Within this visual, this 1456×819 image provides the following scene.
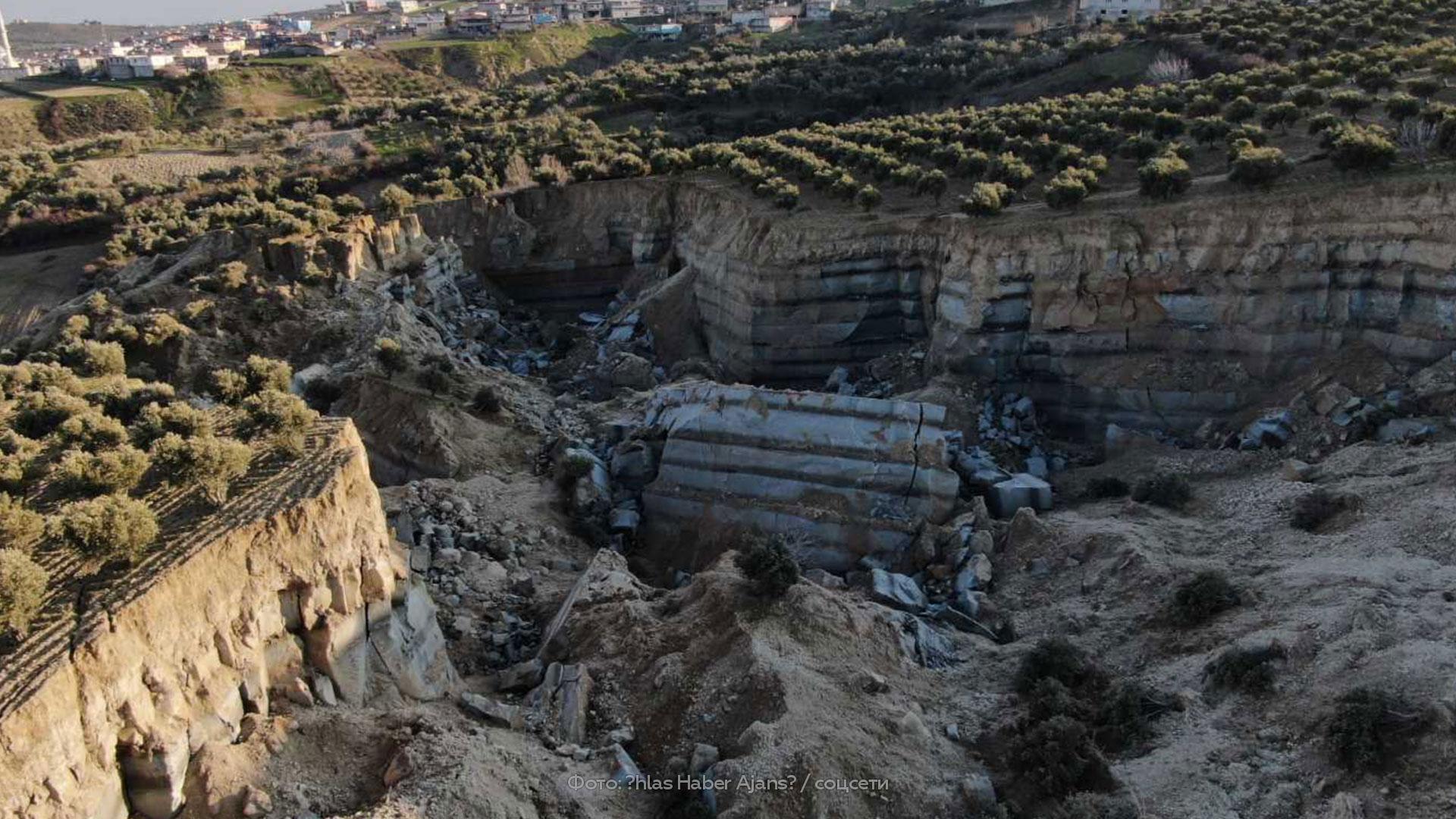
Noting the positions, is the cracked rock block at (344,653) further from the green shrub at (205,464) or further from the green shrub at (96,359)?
the green shrub at (96,359)

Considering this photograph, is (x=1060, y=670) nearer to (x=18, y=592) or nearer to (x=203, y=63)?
(x=18, y=592)

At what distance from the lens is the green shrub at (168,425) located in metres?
15.1

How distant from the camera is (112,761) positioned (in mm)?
10406

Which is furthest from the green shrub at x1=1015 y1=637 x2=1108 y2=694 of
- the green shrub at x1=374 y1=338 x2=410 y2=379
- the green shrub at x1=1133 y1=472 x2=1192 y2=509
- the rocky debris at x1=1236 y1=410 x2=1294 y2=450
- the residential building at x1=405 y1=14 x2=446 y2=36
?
the residential building at x1=405 y1=14 x2=446 y2=36

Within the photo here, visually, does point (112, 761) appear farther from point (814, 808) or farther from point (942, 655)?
point (942, 655)

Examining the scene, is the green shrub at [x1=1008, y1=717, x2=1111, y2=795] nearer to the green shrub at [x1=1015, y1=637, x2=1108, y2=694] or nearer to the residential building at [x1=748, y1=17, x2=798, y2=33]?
the green shrub at [x1=1015, y1=637, x2=1108, y2=694]

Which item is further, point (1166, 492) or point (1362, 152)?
point (1362, 152)

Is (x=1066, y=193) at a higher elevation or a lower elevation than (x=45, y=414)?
higher

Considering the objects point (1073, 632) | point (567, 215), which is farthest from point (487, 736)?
point (567, 215)

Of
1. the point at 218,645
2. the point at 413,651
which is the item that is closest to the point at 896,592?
the point at 413,651

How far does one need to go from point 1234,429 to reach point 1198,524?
6.17m

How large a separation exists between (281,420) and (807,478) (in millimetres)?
11445

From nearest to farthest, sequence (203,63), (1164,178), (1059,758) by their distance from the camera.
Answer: (1059,758), (1164,178), (203,63)

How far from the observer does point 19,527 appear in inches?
484
